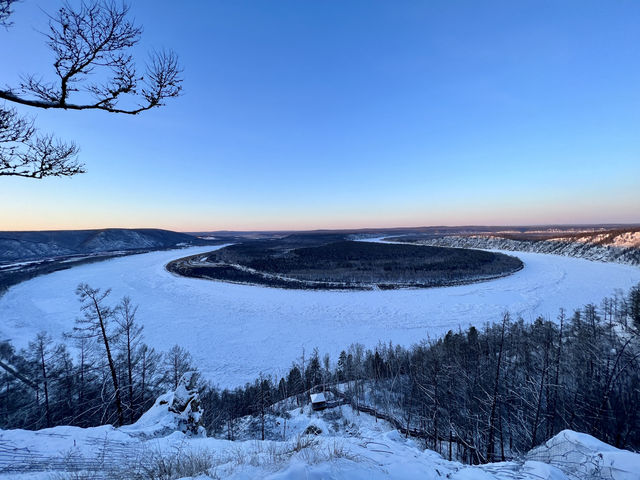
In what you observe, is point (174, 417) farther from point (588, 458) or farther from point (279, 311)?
point (279, 311)

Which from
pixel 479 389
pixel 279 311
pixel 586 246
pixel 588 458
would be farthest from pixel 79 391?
pixel 586 246

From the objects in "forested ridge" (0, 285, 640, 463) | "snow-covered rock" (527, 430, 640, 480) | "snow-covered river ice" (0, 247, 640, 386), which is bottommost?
"snow-covered river ice" (0, 247, 640, 386)

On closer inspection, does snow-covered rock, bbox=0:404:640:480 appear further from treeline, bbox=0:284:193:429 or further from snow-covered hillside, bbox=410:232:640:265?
snow-covered hillside, bbox=410:232:640:265

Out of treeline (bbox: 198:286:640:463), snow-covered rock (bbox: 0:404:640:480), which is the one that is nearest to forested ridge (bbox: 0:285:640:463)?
treeline (bbox: 198:286:640:463)

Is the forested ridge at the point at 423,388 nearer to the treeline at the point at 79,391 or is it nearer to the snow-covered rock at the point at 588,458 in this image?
the treeline at the point at 79,391

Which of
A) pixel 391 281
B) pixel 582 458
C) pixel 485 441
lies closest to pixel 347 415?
pixel 485 441

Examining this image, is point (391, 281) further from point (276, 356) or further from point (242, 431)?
point (242, 431)
